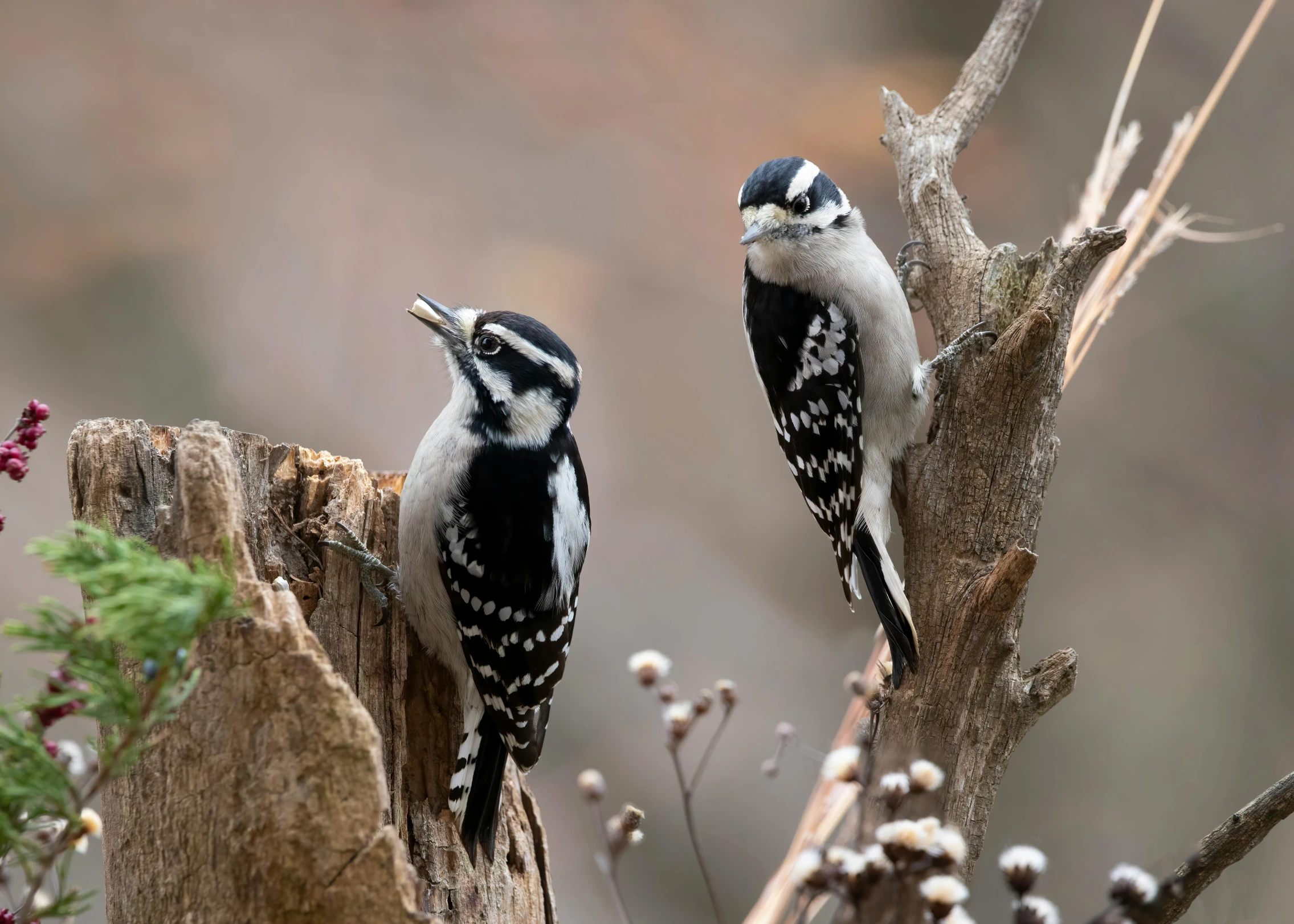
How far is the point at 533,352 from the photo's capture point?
1.66 m

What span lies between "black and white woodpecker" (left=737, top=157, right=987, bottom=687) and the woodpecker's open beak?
0.53 metres

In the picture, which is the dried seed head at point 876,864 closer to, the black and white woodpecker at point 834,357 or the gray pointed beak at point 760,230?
the black and white woodpecker at point 834,357

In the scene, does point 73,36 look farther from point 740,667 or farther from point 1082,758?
point 1082,758

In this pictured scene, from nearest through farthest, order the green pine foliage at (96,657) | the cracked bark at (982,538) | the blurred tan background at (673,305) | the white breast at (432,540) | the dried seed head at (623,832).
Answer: the green pine foliage at (96,657), the dried seed head at (623,832), the cracked bark at (982,538), the white breast at (432,540), the blurred tan background at (673,305)

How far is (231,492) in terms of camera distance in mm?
1167

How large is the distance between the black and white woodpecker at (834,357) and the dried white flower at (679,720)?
700 millimetres

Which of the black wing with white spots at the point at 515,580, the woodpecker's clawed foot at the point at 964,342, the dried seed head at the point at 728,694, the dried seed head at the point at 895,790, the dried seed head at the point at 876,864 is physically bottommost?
the dried seed head at the point at 876,864

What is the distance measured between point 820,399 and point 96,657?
4.25 ft

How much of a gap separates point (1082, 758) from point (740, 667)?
1.16 meters

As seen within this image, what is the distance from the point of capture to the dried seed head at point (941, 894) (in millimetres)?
742

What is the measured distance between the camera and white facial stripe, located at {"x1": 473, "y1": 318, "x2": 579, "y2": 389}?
65.2 inches

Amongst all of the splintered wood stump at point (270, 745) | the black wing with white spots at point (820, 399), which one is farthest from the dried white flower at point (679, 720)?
the black wing with white spots at point (820, 399)

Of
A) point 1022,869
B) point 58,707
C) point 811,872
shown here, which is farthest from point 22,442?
point 1022,869

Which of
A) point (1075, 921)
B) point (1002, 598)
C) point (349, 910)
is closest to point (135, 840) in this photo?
point (349, 910)
